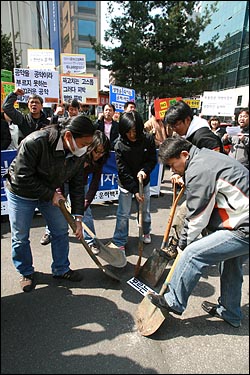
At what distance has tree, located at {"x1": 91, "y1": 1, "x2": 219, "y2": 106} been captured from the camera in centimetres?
865

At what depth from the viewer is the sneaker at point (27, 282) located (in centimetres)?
235

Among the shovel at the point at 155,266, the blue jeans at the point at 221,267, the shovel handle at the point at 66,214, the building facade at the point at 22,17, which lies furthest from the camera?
the shovel at the point at 155,266

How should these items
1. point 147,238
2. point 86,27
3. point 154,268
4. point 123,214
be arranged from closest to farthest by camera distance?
point 86,27, point 154,268, point 123,214, point 147,238

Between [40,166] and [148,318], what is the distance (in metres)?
1.43

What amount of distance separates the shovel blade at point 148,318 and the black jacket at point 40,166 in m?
1.15

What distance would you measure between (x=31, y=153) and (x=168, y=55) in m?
8.46

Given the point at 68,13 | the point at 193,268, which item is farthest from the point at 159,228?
the point at 68,13

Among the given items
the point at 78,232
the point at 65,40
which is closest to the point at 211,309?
the point at 78,232

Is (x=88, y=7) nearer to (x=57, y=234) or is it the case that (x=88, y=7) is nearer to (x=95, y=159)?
(x=95, y=159)

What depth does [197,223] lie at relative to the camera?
68.2 inches

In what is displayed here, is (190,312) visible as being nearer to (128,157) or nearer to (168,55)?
(128,157)

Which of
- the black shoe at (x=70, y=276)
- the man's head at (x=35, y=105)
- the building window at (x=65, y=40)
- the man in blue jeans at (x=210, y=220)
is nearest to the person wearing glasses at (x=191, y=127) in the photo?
the man in blue jeans at (x=210, y=220)

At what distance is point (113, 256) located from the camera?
9.12 feet

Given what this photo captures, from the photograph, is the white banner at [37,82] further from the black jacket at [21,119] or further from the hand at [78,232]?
the hand at [78,232]
